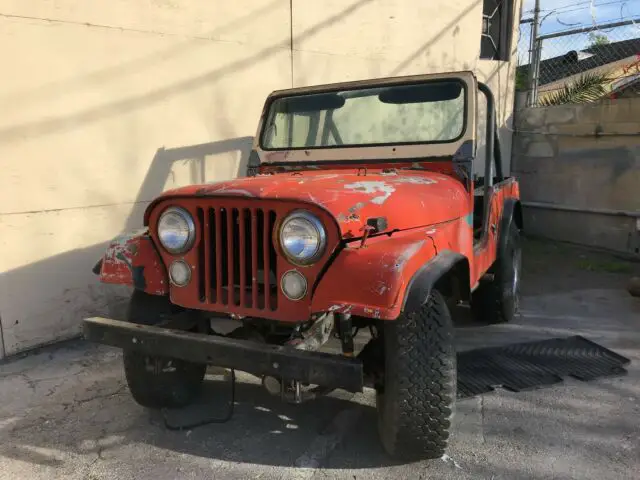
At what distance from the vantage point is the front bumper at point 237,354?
81.9 inches

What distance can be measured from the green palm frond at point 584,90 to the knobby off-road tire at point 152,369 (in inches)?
265

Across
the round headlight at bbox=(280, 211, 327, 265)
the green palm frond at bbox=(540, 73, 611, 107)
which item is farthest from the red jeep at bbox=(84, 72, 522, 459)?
the green palm frond at bbox=(540, 73, 611, 107)

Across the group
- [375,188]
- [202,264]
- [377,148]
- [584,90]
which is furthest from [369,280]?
[584,90]

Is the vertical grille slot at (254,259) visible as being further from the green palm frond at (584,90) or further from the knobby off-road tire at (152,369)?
the green palm frond at (584,90)

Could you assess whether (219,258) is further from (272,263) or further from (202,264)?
(272,263)

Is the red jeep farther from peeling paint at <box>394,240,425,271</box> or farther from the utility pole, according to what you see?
the utility pole

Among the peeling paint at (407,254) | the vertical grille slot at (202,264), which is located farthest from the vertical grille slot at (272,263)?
the peeling paint at (407,254)

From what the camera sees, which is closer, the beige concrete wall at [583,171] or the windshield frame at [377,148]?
the windshield frame at [377,148]

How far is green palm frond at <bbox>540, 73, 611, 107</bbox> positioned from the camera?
743cm

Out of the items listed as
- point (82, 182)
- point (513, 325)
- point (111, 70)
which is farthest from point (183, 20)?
point (513, 325)

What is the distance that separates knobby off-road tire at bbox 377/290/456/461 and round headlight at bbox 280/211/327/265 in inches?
17.4

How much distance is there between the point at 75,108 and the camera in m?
3.99

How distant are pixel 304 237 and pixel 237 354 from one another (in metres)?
0.56

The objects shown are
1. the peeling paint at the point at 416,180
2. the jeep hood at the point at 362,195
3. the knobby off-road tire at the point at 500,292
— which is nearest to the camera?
the jeep hood at the point at 362,195
